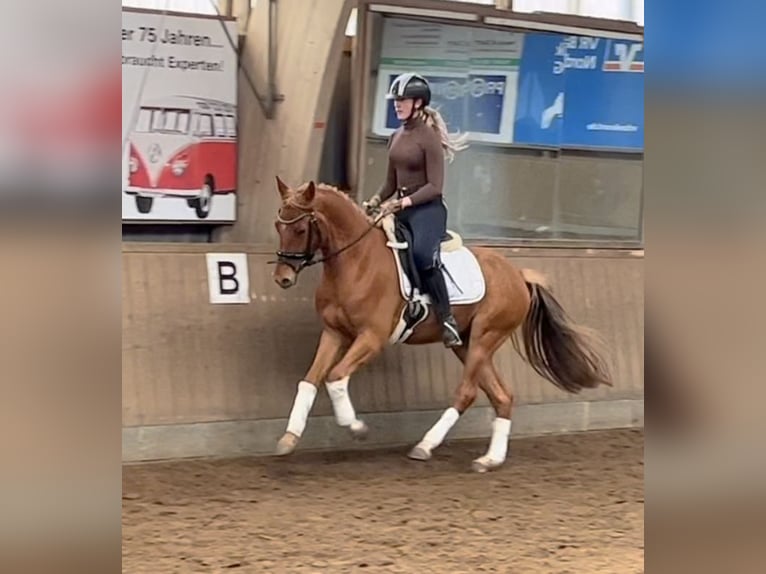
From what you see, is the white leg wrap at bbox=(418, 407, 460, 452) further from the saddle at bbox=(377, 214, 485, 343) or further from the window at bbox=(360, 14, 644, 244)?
the window at bbox=(360, 14, 644, 244)

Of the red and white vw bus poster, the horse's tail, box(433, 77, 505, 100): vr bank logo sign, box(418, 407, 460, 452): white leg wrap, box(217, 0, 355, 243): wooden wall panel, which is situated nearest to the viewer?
box(418, 407, 460, 452): white leg wrap

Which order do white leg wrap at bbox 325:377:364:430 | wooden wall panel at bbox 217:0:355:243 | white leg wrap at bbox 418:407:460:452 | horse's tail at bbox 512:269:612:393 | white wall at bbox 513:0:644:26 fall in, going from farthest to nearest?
1. white wall at bbox 513:0:644:26
2. wooden wall panel at bbox 217:0:355:243
3. horse's tail at bbox 512:269:612:393
4. white leg wrap at bbox 418:407:460:452
5. white leg wrap at bbox 325:377:364:430

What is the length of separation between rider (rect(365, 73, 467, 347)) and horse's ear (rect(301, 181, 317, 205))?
0.44m

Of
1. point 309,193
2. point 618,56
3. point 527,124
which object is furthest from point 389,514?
point 618,56

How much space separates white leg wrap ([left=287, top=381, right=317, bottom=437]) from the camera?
5473 mm

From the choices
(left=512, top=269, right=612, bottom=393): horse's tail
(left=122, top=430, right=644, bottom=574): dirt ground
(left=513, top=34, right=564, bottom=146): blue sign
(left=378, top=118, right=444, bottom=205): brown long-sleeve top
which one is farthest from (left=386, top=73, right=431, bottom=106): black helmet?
(left=513, top=34, right=564, bottom=146): blue sign

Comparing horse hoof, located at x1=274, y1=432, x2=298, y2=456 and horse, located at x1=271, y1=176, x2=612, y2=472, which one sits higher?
horse, located at x1=271, y1=176, x2=612, y2=472

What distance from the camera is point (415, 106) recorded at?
5.79 m

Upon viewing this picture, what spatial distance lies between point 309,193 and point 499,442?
1.71 metres

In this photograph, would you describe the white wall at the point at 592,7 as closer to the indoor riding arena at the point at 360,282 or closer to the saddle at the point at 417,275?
the indoor riding arena at the point at 360,282

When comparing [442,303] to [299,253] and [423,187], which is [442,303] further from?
[299,253]
